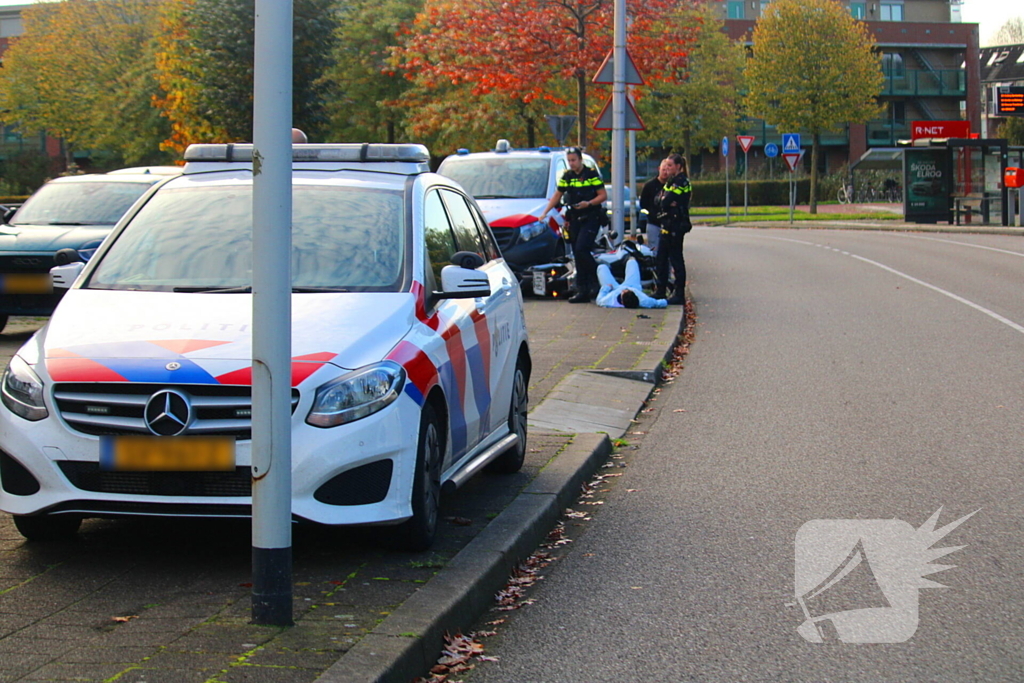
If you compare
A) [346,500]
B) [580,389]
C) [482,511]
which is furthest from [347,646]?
[580,389]

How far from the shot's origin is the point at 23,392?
510cm

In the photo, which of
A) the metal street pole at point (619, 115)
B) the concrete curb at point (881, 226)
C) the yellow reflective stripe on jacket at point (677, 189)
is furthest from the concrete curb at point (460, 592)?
the concrete curb at point (881, 226)

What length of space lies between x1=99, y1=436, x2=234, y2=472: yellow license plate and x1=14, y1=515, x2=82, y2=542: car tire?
48 cm

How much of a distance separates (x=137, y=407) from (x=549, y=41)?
21.9 metres

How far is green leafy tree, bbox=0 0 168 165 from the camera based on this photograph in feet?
172

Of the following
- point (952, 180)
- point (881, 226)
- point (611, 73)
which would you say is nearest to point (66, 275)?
point (611, 73)

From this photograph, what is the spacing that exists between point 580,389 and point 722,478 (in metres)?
2.80

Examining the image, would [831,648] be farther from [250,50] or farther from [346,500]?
[250,50]

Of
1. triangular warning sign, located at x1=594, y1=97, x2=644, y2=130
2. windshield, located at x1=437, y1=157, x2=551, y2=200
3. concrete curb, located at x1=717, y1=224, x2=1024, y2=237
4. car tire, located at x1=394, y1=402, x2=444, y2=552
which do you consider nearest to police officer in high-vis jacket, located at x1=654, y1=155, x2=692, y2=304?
windshield, located at x1=437, y1=157, x2=551, y2=200

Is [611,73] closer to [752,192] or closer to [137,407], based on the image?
[137,407]

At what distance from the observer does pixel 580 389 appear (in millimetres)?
9953

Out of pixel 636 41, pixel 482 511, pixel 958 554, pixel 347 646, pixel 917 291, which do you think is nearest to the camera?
pixel 347 646

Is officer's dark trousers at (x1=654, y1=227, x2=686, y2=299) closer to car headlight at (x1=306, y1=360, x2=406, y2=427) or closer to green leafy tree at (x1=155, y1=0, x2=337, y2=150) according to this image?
car headlight at (x1=306, y1=360, x2=406, y2=427)

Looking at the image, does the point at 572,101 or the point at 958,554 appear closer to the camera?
the point at 958,554
